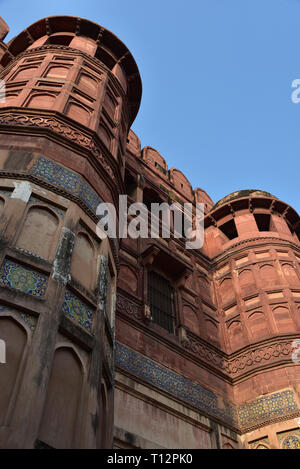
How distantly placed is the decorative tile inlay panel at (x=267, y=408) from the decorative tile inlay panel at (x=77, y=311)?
21.2 ft

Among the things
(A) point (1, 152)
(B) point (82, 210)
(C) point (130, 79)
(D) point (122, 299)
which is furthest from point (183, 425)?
(C) point (130, 79)

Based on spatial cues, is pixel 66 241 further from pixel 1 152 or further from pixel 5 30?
pixel 5 30

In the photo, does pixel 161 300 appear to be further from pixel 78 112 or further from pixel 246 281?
pixel 78 112

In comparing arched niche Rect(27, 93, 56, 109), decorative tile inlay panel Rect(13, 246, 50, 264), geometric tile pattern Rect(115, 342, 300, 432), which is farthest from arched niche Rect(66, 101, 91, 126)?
geometric tile pattern Rect(115, 342, 300, 432)

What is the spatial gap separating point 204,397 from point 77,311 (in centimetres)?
593

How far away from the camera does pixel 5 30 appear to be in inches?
744

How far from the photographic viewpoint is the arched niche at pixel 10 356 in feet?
15.4

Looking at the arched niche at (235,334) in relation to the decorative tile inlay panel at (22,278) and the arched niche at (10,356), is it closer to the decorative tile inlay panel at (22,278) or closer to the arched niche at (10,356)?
the decorative tile inlay panel at (22,278)

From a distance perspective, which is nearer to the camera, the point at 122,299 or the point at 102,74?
the point at 122,299

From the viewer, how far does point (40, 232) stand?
691cm

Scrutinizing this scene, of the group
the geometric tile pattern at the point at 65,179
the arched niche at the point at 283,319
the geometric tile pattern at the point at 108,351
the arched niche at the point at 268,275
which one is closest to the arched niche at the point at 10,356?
the geometric tile pattern at the point at 108,351

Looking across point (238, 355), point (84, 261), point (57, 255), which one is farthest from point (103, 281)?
point (238, 355)

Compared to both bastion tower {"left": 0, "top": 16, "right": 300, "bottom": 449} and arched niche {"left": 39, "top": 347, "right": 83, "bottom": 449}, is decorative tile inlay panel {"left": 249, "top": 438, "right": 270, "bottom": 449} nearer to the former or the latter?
bastion tower {"left": 0, "top": 16, "right": 300, "bottom": 449}
